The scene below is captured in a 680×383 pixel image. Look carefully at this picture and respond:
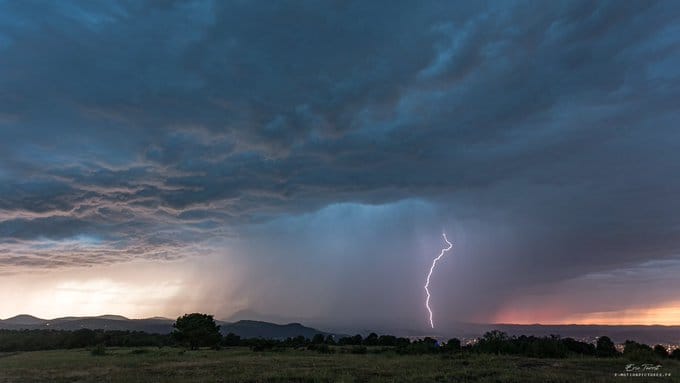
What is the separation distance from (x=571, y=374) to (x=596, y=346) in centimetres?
3176

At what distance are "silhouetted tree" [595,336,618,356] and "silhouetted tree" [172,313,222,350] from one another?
6485 centimetres

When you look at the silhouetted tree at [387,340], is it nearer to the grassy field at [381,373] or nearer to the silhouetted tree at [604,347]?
the silhouetted tree at [604,347]

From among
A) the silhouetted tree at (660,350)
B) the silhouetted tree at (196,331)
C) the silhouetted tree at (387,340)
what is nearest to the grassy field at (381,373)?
the silhouetted tree at (660,350)

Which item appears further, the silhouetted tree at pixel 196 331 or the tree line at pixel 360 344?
the silhouetted tree at pixel 196 331

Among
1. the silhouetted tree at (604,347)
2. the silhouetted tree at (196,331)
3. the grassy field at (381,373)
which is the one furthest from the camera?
the silhouetted tree at (196,331)

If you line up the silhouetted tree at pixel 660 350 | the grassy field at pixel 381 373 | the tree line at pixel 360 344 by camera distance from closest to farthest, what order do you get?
the grassy field at pixel 381 373, the silhouetted tree at pixel 660 350, the tree line at pixel 360 344

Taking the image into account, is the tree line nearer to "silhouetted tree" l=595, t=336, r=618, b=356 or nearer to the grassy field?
"silhouetted tree" l=595, t=336, r=618, b=356

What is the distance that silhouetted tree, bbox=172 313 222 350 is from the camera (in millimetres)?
88375

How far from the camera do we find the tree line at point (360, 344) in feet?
152

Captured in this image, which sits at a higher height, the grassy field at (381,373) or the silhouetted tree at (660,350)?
the silhouetted tree at (660,350)

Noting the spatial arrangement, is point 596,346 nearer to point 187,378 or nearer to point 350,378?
point 350,378

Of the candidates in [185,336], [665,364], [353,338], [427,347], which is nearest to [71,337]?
[185,336]

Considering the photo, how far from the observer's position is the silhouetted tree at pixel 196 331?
88.4 metres

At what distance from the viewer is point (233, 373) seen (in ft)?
106
